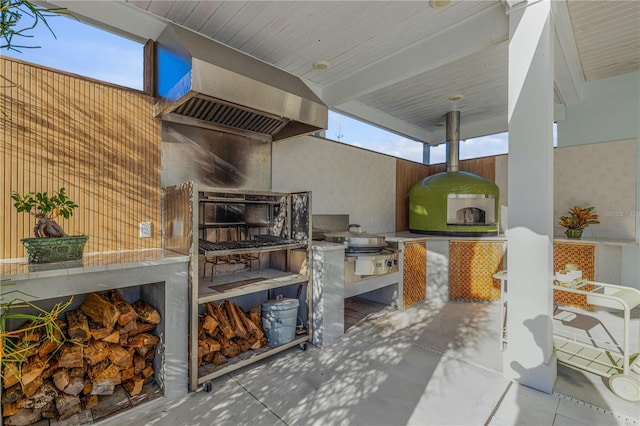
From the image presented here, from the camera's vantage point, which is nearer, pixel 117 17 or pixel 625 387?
pixel 625 387

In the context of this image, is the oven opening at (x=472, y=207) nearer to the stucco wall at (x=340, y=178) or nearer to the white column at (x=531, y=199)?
the stucco wall at (x=340, y=178)

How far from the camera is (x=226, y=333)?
2379mm

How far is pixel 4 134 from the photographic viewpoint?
1.86 meters

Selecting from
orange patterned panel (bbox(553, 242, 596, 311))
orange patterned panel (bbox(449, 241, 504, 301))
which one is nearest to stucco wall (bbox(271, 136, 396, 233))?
orange patterned panel (bbox(449, 241, 504, 301))

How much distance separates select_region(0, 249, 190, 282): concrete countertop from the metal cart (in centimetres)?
278

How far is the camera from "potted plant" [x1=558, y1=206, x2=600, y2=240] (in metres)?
3.78

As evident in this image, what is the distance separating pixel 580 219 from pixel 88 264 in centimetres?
501

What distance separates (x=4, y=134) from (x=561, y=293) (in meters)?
5.38

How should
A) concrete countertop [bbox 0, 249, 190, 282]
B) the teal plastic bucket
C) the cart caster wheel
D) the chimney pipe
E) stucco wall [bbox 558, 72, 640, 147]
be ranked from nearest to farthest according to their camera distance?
concrete countertop [bbox 0, 249, 190, 282]
the cart caster wheel
the teal plastic bucket
stucco wall [bbox 558, 72, 640, 147]
the chimney pipe

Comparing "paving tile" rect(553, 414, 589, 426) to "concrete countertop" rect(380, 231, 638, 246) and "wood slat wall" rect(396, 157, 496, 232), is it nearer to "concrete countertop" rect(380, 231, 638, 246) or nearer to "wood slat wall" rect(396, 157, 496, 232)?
"concrete countertop" rect(380, 231, 638, 246)

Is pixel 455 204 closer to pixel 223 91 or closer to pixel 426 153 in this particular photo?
pixel 426 153

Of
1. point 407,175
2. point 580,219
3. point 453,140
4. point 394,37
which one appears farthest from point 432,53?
point 580,219

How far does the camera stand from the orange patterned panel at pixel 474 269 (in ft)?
13.0

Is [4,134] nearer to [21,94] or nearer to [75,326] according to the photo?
[21,94]
